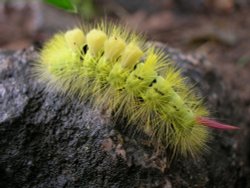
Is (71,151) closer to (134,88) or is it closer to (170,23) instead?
Answer: (134,88)

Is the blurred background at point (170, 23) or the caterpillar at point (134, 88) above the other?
the blurred background at point (170, 23)

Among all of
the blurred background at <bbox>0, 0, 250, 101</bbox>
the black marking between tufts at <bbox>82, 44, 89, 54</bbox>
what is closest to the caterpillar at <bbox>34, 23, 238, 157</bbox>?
the black marking between tufts at <bbox>82, 44, 89, 54</bbox>

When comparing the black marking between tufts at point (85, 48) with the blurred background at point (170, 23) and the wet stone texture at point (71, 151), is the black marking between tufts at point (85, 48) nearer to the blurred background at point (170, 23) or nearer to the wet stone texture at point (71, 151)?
the wet stone texture at point (71, 151)

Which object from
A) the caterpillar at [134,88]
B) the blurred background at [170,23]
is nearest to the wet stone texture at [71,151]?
the caterpillar at [134,88]

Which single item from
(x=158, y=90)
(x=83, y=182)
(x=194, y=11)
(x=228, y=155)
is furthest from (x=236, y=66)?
(x=83, y=182)

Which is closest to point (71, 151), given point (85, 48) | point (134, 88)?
point (134, 88)

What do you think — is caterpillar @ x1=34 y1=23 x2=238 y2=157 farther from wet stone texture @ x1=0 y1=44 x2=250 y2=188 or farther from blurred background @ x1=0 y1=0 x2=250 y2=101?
blurred background @ x1=0 y1=0 x2=250 y2=101
